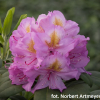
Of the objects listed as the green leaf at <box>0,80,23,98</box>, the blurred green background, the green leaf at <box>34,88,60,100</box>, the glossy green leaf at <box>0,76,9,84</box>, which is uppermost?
the blurred green background

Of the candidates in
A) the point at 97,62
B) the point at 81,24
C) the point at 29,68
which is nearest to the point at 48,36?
the point at 29,68

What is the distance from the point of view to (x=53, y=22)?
107cm

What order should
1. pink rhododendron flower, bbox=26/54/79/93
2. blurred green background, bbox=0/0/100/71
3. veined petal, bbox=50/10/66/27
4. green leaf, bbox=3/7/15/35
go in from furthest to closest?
blurred green background, bbox=0/0/100/71
green leaf, bbox=3/7/15/35
veined petal, bbox=50/10/66/27
pink rhododendron flower, bbox=26/54/79/93

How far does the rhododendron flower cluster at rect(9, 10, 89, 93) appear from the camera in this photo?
3.19 ft

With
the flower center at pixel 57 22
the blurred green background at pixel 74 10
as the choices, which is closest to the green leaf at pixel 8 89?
the flower center at pixel 57 22

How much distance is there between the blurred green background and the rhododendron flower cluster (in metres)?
2.70

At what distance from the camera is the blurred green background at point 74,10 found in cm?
393

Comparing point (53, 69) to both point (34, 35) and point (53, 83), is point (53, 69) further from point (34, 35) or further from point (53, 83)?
point (34, 35)

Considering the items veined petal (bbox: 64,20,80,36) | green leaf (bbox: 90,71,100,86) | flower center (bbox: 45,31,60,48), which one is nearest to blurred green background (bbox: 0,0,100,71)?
green leaf (bbox: 90,71,100,86)

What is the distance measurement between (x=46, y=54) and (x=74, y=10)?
3481mm

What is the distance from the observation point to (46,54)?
39.0 inches

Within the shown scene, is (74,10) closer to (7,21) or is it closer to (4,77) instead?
(7,21)

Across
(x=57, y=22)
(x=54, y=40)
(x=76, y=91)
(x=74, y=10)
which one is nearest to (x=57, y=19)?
(x=57, y=22)

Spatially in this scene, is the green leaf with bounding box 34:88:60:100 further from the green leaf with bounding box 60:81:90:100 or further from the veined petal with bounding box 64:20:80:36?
the veined petal with bounding box 64:20:80:36
